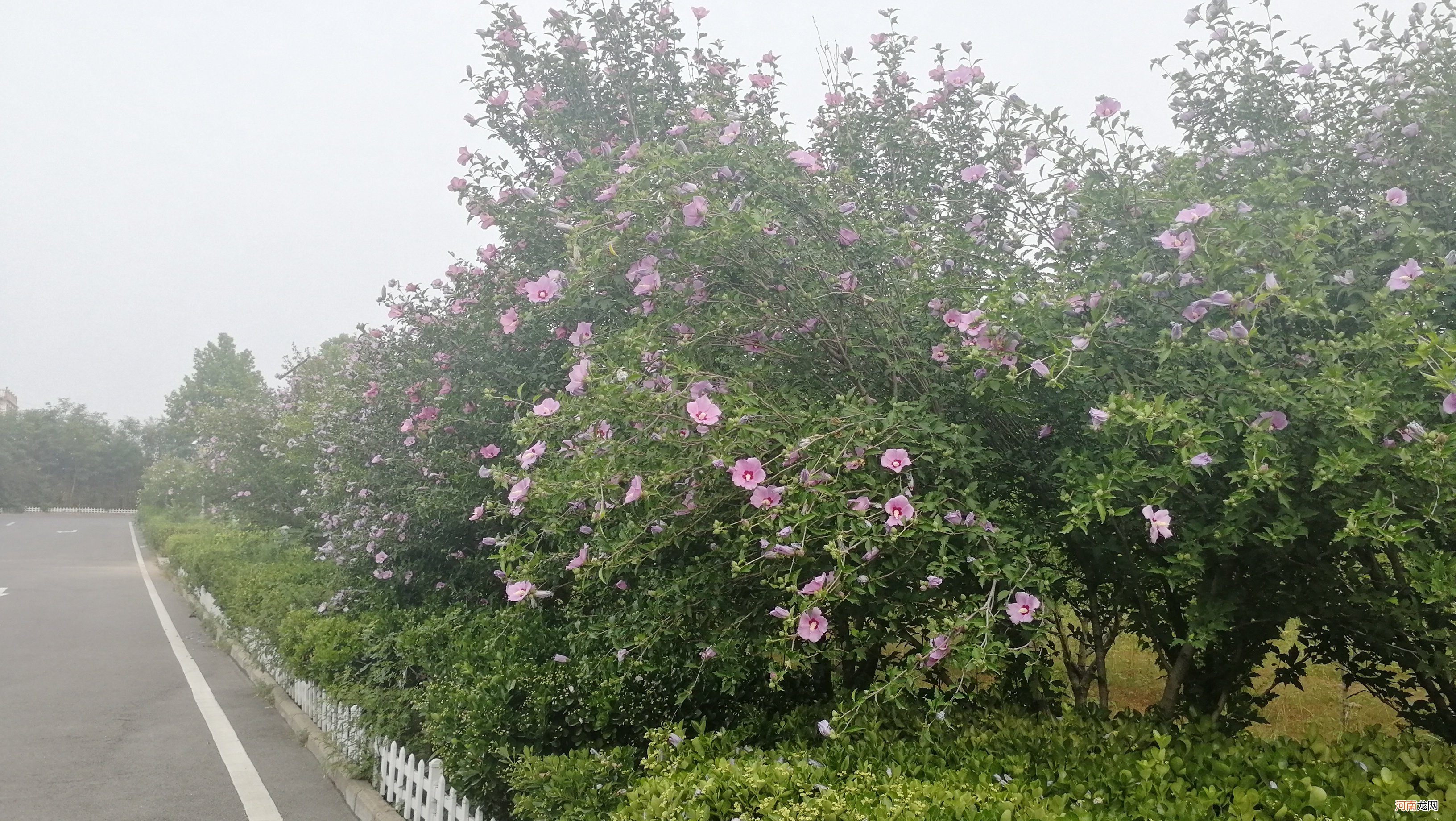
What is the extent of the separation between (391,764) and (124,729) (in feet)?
10.7

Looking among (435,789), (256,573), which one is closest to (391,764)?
(435,789)

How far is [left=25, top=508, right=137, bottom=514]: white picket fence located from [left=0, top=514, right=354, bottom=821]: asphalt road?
54.2 metres

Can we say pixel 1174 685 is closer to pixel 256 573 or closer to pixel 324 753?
pixel 324 753

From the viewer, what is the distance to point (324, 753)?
622 centimetres

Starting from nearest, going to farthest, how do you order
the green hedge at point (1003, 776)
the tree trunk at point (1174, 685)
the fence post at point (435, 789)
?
the green hedge at point (1003, 776) → the tree trunk at point (1174, 685) → the fence post at point (435, 789)

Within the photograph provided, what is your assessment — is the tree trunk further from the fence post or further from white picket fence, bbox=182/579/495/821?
the fence post

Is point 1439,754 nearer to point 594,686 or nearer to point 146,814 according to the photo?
point 594,686

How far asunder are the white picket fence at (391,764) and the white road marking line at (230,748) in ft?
1.64

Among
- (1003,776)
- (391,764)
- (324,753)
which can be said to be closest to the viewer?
(1003,776)

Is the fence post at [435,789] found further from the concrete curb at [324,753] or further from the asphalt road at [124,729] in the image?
the asphalt road at [124,729]

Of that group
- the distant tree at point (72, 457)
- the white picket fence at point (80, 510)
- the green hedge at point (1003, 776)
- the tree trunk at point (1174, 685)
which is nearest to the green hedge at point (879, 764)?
the green hedge at point (1003, 776)

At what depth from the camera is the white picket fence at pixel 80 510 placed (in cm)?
5875

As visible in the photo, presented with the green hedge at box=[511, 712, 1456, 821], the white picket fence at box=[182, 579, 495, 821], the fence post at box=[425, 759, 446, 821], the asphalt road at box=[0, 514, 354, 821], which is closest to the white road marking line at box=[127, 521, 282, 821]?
the asphalt road at box=[0, 514, 354, 821]

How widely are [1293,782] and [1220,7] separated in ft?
9.36
